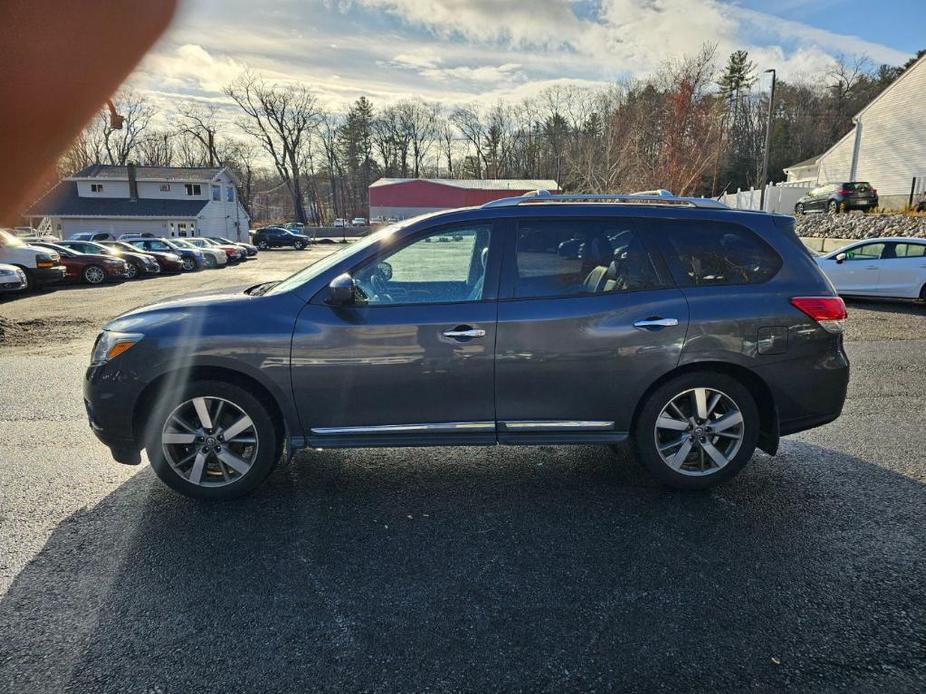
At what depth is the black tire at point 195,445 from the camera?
339 centimetres

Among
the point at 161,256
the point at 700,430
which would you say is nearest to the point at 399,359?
the point at 700,430

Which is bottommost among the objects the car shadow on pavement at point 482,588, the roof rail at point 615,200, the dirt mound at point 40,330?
the car shadow on pavement at point 482,588

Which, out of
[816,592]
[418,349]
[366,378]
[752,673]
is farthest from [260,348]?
[816,592]

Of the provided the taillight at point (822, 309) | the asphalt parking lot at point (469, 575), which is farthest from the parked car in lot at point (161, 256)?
the taillight at point (822, 309)

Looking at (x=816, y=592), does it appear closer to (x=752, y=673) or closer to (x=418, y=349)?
(x=752, y=673)

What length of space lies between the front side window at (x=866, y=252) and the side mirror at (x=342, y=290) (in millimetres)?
12544

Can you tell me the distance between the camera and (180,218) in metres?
43.8

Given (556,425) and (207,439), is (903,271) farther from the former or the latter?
(207,439)

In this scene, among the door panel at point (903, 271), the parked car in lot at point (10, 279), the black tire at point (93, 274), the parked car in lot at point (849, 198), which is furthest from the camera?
the parked car in lot at point (849, 198)

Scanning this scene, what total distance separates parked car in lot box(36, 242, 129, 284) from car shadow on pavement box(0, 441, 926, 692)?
61.1 ft

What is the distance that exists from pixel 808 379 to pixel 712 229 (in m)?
1.16

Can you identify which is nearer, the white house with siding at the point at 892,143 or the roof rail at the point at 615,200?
the roof rail at the point at 615,200

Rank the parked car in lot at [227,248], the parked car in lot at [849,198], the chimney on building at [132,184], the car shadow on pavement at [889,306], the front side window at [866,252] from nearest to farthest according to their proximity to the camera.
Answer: the car shadow on pavement at [889,306], the front side window at [866,252], the parked car in lot at [849,198], the parked car in lot at [227,248], the chimney on building at [132,184]

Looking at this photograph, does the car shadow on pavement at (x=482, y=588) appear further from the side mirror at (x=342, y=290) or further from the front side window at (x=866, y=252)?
the front side window at (x=866, y=252)
